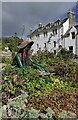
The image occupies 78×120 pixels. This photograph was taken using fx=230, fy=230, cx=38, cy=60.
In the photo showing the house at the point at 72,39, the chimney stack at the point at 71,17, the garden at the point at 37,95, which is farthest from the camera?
the chimney stack at the point at 71,17

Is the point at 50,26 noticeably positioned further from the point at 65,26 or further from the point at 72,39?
the point at 72,39

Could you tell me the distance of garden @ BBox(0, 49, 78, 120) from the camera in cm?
475

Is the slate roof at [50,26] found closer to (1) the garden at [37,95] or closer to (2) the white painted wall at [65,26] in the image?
(2) the white painted wall at [65,26]

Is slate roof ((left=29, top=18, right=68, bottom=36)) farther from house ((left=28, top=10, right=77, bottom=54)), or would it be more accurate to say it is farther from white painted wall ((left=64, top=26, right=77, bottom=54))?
white painted wall ((left=64, top=26, right=77, bottom=54))

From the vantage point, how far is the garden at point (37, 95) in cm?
475

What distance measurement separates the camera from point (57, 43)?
39.1 meters

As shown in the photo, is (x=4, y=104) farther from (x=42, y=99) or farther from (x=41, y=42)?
(x=41, y=42)

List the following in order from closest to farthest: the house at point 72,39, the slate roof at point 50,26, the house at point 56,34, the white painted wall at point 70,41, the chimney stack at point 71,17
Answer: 1. the house at point 72,39
2. the white painted wall at point 70,41
3. the house at point 56,34
4. the chimney stack at point 71,17
5. the slate roof at point 50,26

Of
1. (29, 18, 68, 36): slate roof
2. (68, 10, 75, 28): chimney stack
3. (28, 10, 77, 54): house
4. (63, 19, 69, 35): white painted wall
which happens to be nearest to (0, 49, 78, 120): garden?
(28, 10, 77, 54): house

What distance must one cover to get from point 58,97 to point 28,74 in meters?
1.64

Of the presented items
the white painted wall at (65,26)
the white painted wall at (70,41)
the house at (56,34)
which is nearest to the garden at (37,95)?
the white painted wall at (70,41)

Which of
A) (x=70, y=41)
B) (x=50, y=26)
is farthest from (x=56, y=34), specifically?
(x=70, y=41)

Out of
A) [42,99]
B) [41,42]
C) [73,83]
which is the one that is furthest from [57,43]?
[42,99]

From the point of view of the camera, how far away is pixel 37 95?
6.03 metres
